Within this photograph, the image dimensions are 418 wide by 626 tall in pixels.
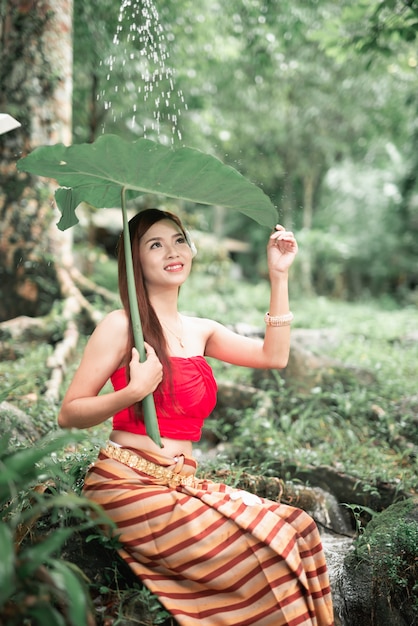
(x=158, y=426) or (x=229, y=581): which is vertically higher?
(x=158, y=426)

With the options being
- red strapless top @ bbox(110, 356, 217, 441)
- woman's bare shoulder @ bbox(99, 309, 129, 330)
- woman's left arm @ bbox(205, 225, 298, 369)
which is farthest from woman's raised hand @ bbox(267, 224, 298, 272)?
woman's bare shoulder @ bbox(99, 309, 129, 330)

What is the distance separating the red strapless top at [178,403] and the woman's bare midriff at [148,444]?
0.07 ft

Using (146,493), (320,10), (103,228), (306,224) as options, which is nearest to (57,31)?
(320,10)

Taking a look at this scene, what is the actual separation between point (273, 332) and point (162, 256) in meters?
0.60

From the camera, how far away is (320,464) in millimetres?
3754

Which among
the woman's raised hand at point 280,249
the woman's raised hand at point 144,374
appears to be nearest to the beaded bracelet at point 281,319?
the woman's raised hand at point 280,249

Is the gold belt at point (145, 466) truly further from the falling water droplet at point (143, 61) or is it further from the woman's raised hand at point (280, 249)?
the falling water droplet at point (143, 61)

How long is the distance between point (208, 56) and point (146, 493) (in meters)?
9.23

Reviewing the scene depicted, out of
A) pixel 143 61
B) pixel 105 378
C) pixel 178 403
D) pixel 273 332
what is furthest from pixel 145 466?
pixel 143 61

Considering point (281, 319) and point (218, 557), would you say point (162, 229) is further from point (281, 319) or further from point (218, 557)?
point (218, 557)

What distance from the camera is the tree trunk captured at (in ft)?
18.0

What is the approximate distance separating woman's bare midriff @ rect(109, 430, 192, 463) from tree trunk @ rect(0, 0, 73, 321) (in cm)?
384

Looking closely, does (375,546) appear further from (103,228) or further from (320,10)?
(103,228)

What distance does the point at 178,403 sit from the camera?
225cm
